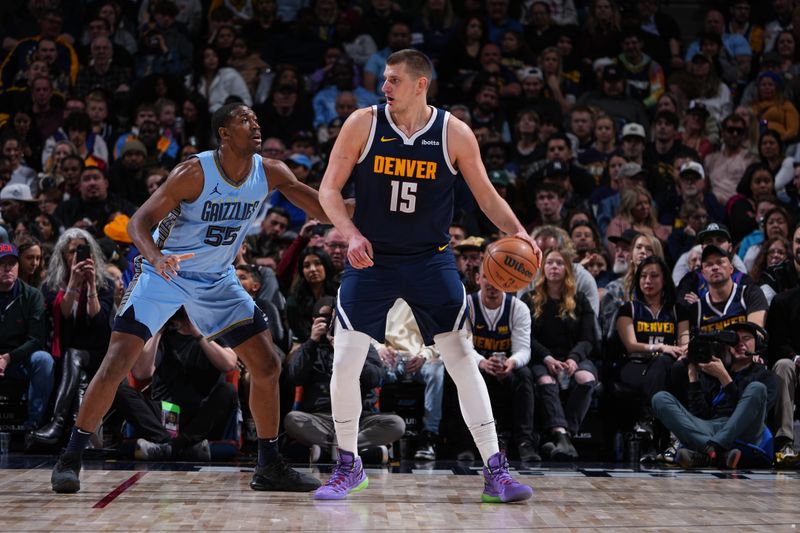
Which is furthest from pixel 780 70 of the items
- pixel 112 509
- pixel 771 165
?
pixel 112 509

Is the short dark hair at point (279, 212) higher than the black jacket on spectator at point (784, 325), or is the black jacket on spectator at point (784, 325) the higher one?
the short dark hair at point (279, 212)

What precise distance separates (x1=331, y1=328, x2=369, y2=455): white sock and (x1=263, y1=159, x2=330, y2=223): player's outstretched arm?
67 cm

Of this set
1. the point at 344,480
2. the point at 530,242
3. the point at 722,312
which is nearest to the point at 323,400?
the point at 344,480

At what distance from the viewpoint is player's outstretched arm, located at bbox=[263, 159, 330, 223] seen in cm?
520

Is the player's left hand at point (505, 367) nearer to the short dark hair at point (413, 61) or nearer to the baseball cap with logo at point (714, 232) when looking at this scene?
the baseball cap with logo at point (714, 232)

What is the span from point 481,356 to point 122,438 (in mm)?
2484

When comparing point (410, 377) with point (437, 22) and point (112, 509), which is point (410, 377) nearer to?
point (112, 509)

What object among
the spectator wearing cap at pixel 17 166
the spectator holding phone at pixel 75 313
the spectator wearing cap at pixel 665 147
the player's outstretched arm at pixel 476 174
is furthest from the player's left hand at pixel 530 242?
the spectator wearing cap at pixel 17 166

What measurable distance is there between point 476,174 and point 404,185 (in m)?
0.34

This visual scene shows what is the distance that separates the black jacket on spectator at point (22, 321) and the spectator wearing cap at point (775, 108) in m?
7.45

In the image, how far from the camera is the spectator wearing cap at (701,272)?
7832 mm

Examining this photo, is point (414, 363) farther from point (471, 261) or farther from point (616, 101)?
point (616, 101)

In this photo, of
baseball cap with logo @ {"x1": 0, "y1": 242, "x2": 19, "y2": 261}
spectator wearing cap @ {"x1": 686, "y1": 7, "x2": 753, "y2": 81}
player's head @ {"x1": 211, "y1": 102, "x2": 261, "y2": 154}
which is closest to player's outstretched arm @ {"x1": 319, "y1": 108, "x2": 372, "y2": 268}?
player's head @ {"x1": 211, "y1": 102, "x2": 261, "y2": 154}

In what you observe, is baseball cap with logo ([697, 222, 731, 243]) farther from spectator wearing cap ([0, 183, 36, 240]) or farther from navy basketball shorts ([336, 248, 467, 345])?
spectator wearing cap ([0, 183, 36, 240])
